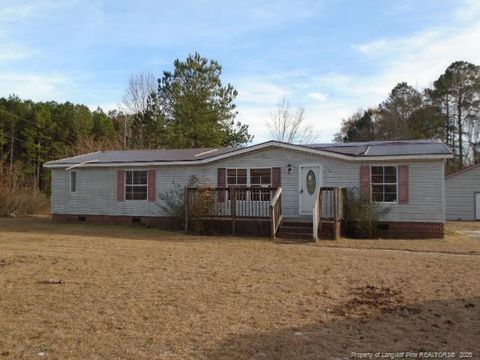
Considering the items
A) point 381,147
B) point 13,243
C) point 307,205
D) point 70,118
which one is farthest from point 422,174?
point 70,118

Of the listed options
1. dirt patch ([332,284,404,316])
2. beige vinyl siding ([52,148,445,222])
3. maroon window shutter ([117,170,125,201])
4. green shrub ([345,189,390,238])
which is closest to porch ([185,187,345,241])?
green shrub ([345,189,390,238])

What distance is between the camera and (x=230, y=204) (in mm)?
16484

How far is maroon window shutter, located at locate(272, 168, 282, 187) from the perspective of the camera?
673 inches

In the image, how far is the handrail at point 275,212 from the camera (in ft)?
48.1

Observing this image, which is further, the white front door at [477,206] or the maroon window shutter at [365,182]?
the white front door at [477,206]

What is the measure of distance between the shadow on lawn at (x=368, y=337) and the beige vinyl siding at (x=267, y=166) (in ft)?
32.9

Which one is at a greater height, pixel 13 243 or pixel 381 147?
pixel 381 147

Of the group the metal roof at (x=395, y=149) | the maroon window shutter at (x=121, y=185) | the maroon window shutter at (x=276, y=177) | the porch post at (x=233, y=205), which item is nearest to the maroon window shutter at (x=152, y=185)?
the maroon window shutter at (x=121, y=185)

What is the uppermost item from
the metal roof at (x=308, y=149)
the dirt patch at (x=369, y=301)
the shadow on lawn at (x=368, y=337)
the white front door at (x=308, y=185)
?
the metal roof at (x=308, y=149)

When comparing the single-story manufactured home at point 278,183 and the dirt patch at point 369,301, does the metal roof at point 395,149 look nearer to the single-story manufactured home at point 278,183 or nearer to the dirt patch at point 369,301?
the single-story manufactured home at point 278,183

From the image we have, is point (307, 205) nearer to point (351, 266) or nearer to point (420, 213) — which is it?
point (420, 213)

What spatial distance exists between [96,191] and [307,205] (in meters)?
8.85

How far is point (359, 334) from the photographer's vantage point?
520 cm

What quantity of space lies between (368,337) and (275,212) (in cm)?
1011
